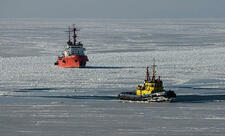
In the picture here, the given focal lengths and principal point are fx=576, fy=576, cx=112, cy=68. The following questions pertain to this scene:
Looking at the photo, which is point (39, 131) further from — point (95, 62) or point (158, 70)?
point (95, 62)

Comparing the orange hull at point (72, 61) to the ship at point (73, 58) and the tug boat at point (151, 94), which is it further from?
the tug boat at point (151, 94)

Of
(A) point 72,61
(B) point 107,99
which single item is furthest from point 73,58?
(B) point 107,99

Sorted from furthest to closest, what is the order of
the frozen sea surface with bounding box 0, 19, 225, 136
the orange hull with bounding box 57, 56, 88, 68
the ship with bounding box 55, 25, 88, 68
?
the ship with bounding box 55, 25, 88, 68 → the orange hull with bounding box 57, 56, 88, 68 → the frozen sea surface with bounding box 0, 19, 225, 136

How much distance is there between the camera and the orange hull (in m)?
62.5

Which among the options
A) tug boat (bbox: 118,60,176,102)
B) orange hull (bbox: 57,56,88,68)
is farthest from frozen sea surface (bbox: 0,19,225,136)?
orange hull (bbox: 57,56,88,68)

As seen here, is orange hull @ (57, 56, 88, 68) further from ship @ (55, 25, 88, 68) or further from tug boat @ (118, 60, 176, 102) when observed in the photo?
tug boat @ (118, 60, 176, 102)

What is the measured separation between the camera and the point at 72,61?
212ft

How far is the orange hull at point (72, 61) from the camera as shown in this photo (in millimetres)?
62522

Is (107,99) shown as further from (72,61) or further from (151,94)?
(72,61)

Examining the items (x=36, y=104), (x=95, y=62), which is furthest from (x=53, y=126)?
(x=95, y=62)

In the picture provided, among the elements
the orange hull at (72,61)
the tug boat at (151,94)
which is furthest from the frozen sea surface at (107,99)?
the orange hull at (72,61)

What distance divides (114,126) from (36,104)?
327 inches

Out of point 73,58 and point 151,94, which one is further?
point 73,58

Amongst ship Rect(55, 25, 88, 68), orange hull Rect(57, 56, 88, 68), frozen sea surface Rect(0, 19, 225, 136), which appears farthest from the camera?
ship Rect(55, 25, 88, 68)
